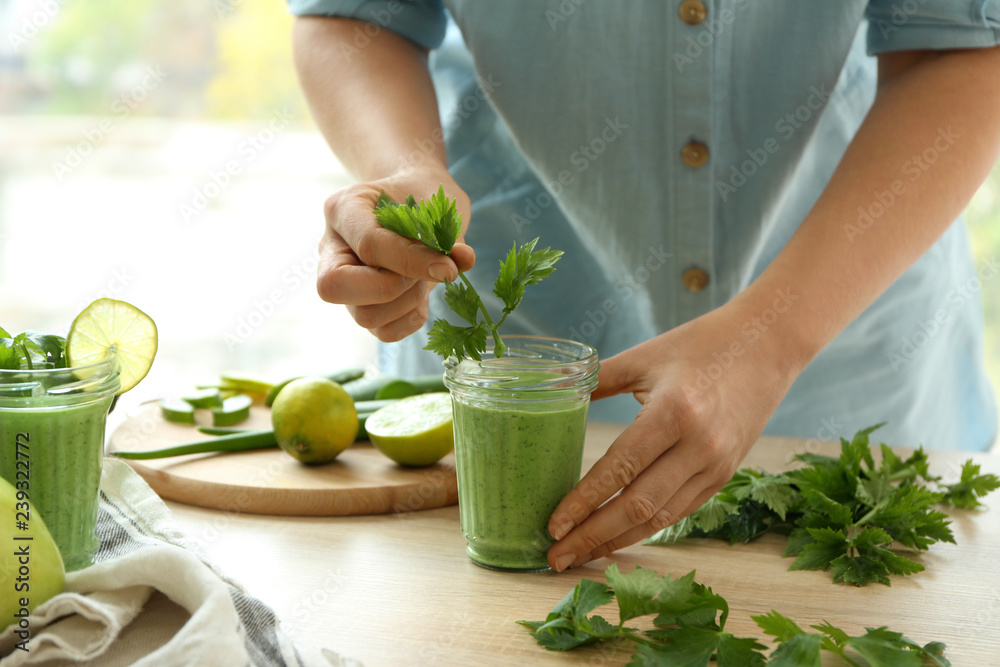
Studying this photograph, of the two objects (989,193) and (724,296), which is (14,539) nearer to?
(724,296)

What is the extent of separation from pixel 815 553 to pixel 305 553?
2.32 feet

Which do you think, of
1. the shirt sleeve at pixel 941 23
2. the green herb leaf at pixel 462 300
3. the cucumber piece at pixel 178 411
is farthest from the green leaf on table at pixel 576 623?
the shirt sleeve at pixel 941 23

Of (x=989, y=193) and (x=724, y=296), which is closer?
(x=724, y=296)

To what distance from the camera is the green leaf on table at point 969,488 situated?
1320mm

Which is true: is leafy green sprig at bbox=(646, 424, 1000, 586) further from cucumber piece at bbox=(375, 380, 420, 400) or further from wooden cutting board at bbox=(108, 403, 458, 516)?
cucumber piece at bbox=(375, 380, 420, 400)

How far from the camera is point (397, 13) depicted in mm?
1621

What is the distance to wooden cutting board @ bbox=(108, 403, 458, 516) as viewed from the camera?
133 cm

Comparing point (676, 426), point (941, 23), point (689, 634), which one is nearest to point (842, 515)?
point (676, 426)

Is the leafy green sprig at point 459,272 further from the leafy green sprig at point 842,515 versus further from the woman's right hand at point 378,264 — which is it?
the leafy green sprig at point 842,515

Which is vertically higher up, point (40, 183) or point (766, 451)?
point (40, 183)

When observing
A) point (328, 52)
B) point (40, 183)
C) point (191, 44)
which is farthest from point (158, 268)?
point (328, 52)

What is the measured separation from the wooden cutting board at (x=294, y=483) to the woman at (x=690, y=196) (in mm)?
296

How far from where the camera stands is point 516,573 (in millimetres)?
1115

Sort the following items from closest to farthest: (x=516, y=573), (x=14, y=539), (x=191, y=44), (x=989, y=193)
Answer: (x=14, y=539)
(x=516, y=573)
(x=989, y=193)
(x=191, y=44)
